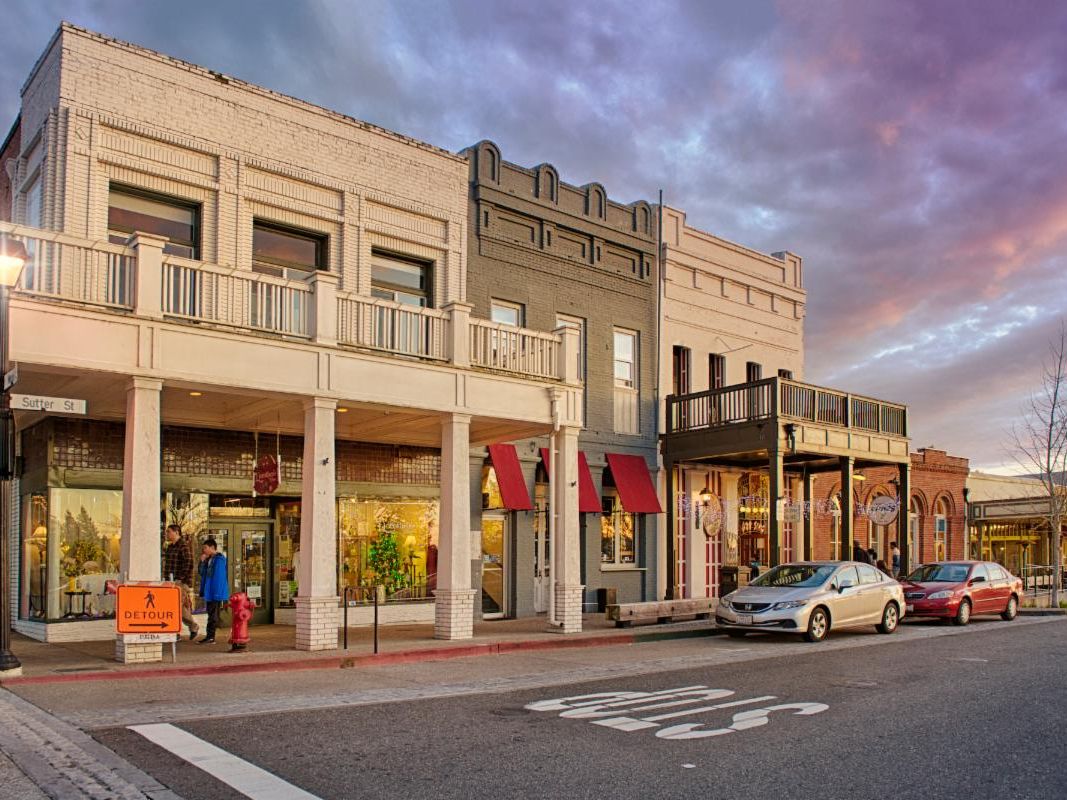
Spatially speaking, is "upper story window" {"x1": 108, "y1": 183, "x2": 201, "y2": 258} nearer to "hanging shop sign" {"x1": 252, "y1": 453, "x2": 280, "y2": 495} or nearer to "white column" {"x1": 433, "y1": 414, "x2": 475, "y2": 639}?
"hanging shop sign" {"x1": 252, "y1": 453, "x2": 280, "y2": 495}

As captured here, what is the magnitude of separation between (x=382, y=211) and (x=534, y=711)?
1250 cm

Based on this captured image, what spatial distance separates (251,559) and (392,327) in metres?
5.67

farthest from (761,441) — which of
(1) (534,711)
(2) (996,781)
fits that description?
(2) (996,781)

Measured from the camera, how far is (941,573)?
2308 centimetres

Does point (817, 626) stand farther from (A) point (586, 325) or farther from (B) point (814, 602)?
(A) point (586, 325)

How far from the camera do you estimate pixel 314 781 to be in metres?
7.29

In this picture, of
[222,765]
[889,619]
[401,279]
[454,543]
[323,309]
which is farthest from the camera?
[401,279]

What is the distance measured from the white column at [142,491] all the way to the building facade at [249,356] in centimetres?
3

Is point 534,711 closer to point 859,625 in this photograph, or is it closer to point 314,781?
point 314,781

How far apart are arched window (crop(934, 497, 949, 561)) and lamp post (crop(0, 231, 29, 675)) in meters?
31.5

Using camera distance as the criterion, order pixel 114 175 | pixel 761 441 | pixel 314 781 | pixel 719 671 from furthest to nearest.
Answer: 1. pixel 761 441
2. pixel 114 175
3. pixel 719 671
4. pixel 314 781

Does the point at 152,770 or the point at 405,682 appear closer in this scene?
the point at 152,770

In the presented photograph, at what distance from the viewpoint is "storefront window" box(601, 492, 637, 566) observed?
24.7m

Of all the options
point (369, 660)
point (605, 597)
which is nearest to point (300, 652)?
point (369, 660)
